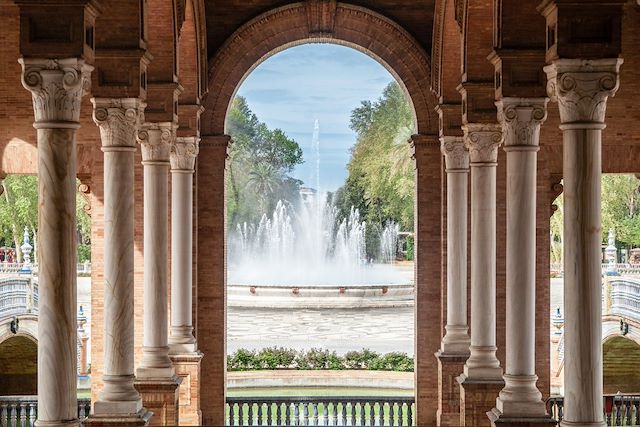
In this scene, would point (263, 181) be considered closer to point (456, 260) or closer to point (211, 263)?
point (211, 263)

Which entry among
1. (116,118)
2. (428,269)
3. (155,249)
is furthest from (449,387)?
(116,118)

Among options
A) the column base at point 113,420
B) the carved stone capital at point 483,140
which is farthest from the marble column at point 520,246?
the column base at point 113,420

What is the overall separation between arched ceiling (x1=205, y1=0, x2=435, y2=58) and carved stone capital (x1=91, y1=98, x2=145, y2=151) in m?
9.03

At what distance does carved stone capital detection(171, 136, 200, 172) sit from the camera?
20.7 m

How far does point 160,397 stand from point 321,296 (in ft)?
88.9

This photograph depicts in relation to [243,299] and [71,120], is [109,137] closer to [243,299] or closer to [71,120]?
[71,120]

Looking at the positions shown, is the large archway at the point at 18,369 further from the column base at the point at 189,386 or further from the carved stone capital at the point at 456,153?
the carved stone capital at the point at 456,153

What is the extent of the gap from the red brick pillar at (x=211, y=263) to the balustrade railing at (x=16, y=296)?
1015cm

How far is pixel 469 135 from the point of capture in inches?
679

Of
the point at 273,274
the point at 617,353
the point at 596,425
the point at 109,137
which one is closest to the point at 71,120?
the point at 109,137

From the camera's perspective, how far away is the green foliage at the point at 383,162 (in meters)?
61.3

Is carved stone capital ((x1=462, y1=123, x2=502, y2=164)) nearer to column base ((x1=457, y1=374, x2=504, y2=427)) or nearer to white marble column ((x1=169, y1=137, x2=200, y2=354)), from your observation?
column base ((x1=457, y1=374, x2=504, y2=427))

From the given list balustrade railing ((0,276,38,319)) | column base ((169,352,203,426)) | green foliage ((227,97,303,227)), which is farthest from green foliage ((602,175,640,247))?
column base ((169,352,203,426))

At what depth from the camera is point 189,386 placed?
21.3 m
